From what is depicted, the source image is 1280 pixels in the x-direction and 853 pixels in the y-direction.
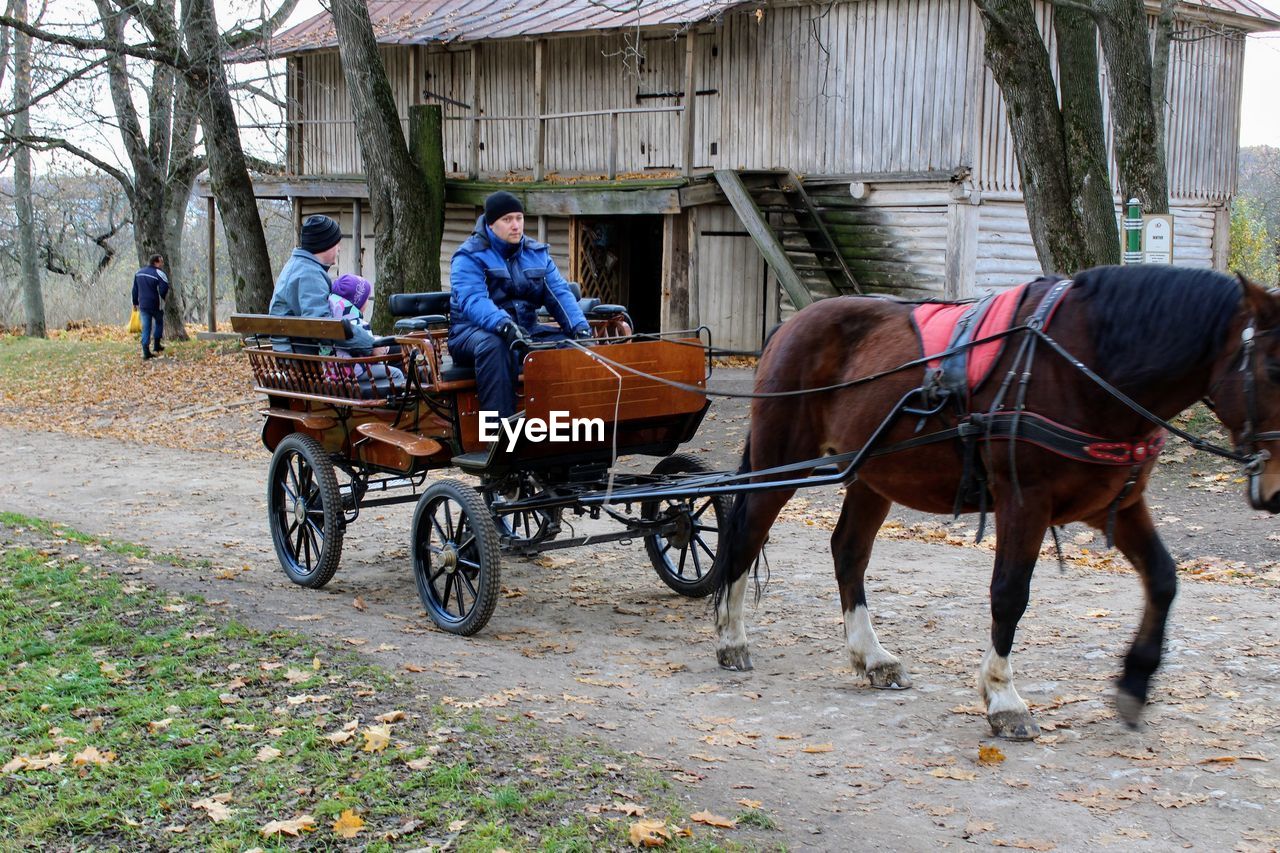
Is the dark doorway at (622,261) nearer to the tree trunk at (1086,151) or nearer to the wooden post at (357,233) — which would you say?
the wooden post at (357,233)

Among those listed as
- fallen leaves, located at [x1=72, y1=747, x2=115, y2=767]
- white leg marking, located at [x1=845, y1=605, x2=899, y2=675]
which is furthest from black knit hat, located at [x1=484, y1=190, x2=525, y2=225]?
fallen leaves, located at [x1=72, y1=747, x2=115, y2=767]

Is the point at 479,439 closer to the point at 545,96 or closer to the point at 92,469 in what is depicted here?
the point at 92,469

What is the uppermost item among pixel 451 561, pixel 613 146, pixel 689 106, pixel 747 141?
pixel 689 106

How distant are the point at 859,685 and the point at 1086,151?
8253 mm

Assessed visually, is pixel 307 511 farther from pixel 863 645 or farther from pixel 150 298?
pixel 150 298

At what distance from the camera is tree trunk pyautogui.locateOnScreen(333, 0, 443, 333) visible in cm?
1792

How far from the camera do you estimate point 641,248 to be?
1009 inches

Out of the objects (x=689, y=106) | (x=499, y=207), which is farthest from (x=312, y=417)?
(x=689, y=106)

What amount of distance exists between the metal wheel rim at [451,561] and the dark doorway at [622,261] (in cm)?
1588

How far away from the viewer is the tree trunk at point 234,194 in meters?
21.5

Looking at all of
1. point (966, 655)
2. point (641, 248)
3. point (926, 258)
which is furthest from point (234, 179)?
point (966, 655)

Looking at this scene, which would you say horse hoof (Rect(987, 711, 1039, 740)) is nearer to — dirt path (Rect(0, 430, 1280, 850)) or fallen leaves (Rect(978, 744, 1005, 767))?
dirt path (Rect(0, 430, 1280, 850))

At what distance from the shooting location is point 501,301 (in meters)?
7.67

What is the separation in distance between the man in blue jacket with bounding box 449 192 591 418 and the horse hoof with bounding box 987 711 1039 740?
3.22 meters
